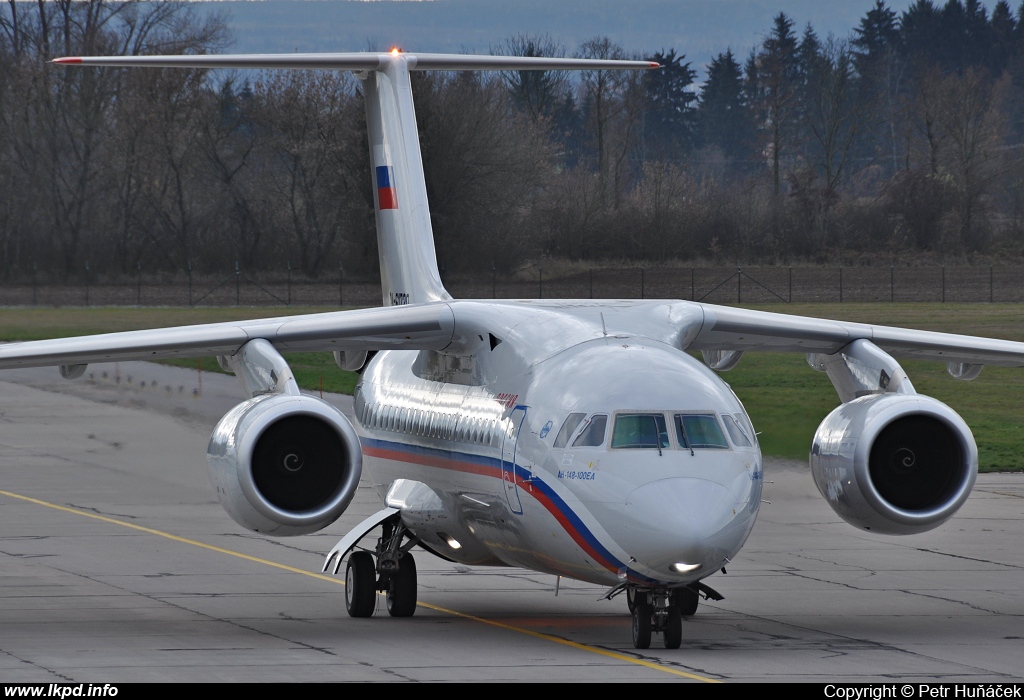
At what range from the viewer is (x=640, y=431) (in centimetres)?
1181

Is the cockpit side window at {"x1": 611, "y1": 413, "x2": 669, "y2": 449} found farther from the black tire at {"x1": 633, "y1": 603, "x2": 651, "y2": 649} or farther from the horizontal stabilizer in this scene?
the horizontal stabilizer

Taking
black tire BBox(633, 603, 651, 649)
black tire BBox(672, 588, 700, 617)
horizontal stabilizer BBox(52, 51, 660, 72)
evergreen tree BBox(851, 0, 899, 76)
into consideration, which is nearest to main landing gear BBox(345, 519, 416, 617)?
black tire BBox(672, 588, 700, 617)

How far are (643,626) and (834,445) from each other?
9.50ft

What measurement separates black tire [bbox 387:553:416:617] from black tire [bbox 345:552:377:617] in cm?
17

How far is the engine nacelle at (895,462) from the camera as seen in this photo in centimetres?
1366

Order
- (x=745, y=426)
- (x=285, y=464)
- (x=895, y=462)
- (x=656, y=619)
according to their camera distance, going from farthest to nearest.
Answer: (x=895, y=462) → (x=285, y=464) → (x=745, y=426) → (x=656, y=619)

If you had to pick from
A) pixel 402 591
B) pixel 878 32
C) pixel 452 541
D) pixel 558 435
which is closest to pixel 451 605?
pixel 402 591

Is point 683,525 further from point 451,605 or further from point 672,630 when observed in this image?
point 451,605

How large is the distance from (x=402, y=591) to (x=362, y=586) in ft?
1.33

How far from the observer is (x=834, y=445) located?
13.9 metres

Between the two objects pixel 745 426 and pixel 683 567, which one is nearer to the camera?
pixel 683 567

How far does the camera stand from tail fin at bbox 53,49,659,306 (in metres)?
17.5

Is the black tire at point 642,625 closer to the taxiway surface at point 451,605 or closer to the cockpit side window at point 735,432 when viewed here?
the taxiway surface at point 451,605
